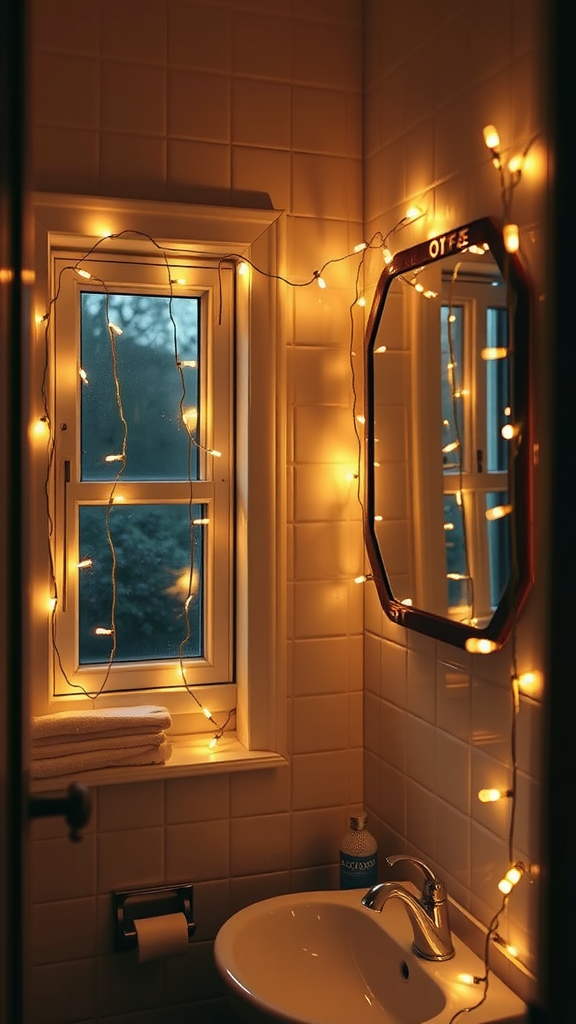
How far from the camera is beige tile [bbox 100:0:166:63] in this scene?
1.75m

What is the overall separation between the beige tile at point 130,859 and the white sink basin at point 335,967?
0.71 ft

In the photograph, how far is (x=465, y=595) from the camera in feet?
4.78

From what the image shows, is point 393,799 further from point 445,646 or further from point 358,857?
point 445,646

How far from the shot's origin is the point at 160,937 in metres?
1.69

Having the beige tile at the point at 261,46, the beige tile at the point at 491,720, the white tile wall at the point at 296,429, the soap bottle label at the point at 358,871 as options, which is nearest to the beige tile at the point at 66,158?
the white tile wall at the point at 296,429

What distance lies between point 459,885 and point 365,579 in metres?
0.62

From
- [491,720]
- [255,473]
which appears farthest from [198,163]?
[491,720]

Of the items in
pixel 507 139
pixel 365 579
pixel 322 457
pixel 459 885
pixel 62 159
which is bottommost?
pixel 459 885

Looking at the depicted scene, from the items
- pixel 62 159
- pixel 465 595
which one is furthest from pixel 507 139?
pixel 62 159

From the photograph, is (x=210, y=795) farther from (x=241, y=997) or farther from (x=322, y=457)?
(x=322, y=457)

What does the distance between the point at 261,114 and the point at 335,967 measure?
1642 mm

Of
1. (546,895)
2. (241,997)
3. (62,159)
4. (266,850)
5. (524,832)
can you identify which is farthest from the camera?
(266,850)

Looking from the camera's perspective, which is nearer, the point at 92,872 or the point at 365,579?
the point at 92,872

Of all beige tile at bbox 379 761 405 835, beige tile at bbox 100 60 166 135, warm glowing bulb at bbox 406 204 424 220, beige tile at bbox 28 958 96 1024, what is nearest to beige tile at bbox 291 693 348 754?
beige tile at bbox 379 761 405 835
